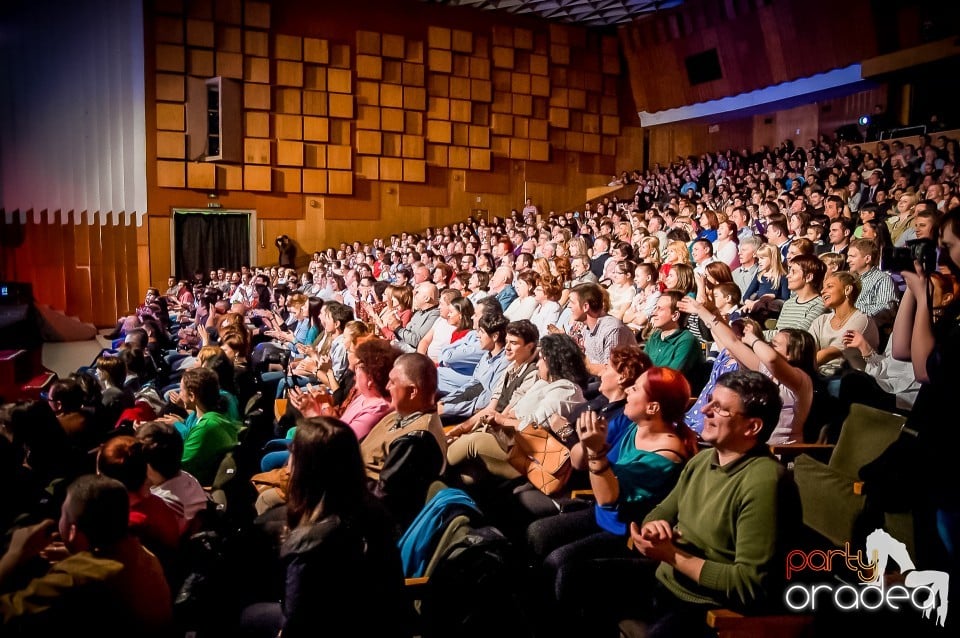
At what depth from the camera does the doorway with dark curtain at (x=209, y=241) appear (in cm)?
1226

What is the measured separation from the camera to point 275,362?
526cm

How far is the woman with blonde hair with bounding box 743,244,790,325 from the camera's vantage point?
4.56m

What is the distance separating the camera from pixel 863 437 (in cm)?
227

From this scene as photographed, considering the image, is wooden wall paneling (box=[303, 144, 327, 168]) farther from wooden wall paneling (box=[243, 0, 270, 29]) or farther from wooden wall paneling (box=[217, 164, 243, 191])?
wooden wall paneling (box=[243, 0, 270, 29])

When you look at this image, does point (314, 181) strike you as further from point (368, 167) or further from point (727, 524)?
point (727, 524)

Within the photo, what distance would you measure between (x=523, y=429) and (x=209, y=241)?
10.9m

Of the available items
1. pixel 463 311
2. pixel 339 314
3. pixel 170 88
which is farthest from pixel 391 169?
pixel 463 311

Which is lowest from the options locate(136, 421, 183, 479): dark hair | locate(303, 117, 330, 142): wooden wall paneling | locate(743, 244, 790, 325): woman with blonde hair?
locate(136, 421, 183, 479): dark hair

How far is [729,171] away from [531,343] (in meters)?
9.06

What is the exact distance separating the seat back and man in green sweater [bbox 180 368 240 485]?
7.13 ft

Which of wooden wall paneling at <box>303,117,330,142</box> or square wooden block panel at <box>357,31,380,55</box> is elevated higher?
square wooden block panel at <box>357,31,380,55</box>

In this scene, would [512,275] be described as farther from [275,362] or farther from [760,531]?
[760,531]

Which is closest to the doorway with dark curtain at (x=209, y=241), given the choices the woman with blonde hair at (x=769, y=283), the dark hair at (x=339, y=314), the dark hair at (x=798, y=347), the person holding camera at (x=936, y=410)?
the dark hair at (x=339, y=314)

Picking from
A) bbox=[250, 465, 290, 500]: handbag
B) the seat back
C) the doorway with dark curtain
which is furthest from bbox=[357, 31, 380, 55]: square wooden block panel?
the seat back
